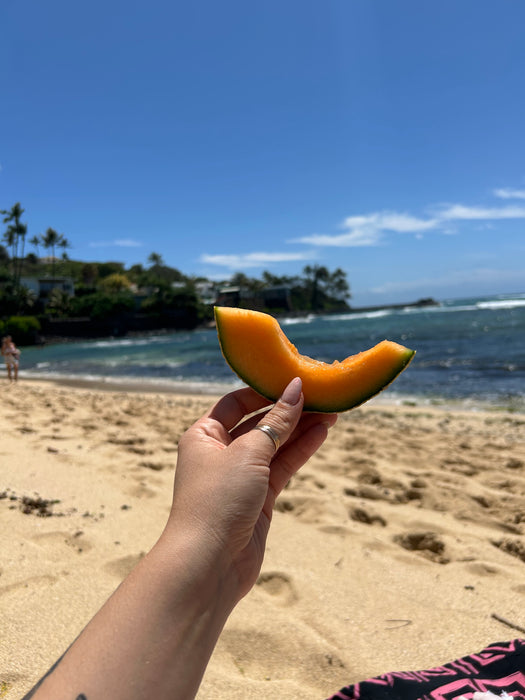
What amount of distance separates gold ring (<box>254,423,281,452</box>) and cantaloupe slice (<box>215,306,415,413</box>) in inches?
14.5

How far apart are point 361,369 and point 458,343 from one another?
2197 cm

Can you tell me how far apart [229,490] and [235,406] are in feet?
1.85

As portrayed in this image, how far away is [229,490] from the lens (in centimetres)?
123

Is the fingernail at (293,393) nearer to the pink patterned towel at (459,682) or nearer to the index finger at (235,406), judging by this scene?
the index finger at (235,406)

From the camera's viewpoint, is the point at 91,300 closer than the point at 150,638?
No

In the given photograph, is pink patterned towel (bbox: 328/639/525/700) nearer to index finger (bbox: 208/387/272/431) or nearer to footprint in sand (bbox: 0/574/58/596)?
index finger (bbox: 208/387/272/431)

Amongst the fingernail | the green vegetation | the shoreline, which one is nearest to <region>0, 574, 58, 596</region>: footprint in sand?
the fingernail

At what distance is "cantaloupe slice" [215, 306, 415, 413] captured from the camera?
1763 millimetres

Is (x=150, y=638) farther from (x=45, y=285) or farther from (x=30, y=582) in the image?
(x=45, y=285)

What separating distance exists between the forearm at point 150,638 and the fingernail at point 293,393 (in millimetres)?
633

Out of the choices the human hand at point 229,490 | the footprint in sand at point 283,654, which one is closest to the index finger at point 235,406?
the human hand at point 229,490

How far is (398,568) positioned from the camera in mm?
2609

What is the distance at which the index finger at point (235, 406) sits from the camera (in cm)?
171

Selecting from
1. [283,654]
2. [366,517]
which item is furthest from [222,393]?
[283,654]
